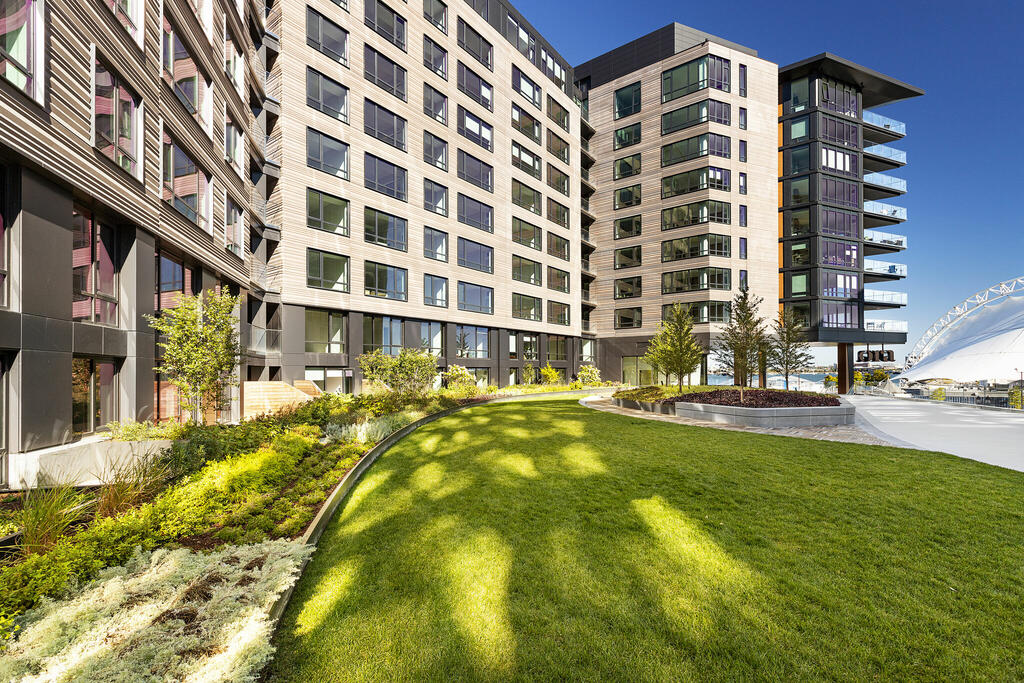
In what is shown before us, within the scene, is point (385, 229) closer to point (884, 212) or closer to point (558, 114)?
point (558, 114)

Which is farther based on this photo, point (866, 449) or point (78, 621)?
point (866, 449)

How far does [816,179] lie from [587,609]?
158 feet

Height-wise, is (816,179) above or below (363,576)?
above

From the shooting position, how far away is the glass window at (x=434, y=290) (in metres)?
29.0

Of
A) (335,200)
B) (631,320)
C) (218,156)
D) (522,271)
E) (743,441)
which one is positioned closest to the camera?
(743,441)

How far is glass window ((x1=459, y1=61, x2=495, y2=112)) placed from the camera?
32.1 meters

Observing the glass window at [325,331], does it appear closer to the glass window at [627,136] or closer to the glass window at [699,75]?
the glass window at [627,136]

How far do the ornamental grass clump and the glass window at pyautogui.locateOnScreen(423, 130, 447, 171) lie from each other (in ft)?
93.6

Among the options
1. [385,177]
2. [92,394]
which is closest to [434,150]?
[385,177]

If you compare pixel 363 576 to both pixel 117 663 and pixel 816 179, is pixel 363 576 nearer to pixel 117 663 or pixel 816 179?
pixel 117 663

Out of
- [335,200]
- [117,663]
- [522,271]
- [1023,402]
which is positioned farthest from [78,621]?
[522,271]

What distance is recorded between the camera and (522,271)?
37219 millimetres

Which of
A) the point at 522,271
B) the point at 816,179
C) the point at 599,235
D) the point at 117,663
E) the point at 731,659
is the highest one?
the point at 816,179

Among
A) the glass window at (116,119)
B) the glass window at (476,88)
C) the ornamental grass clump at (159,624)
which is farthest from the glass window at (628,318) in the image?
the ornamental grass clump at (159,624)
